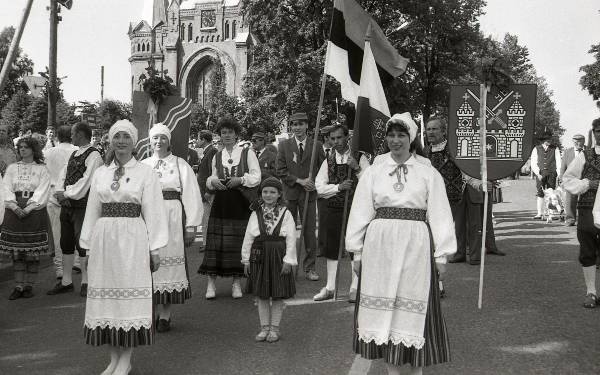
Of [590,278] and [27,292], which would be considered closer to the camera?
[590,278]

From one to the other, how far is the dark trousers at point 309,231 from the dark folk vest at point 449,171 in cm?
175

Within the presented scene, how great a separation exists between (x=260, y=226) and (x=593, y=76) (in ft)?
124

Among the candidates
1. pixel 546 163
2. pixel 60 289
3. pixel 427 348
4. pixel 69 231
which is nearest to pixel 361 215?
pixel 427 348

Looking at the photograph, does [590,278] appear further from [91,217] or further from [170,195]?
[91,217]

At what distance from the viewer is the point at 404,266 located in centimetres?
422

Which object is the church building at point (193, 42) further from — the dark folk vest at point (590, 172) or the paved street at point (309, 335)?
the dark folk vest at point (590, 172)

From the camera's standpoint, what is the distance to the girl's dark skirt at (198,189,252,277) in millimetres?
7742

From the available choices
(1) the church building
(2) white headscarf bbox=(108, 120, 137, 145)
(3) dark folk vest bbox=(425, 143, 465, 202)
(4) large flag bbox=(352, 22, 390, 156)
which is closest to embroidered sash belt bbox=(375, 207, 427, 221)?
(2) white headscarf bbox=(108, 120, 137, 145)

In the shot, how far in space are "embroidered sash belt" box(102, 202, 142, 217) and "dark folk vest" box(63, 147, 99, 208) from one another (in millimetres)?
3167

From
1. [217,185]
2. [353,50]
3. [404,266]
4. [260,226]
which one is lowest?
[404,266]

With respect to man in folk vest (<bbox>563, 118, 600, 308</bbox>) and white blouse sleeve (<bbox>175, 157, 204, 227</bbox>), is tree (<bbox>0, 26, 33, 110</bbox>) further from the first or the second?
man in folk vest (<bbox>563, 118, 600, 308</bbox>)

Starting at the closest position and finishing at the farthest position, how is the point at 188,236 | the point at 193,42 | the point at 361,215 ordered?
the point at 361,215 < the point at 188,236 < the point at 193,42

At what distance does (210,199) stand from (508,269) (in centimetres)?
450

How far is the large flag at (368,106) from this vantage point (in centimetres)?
733
